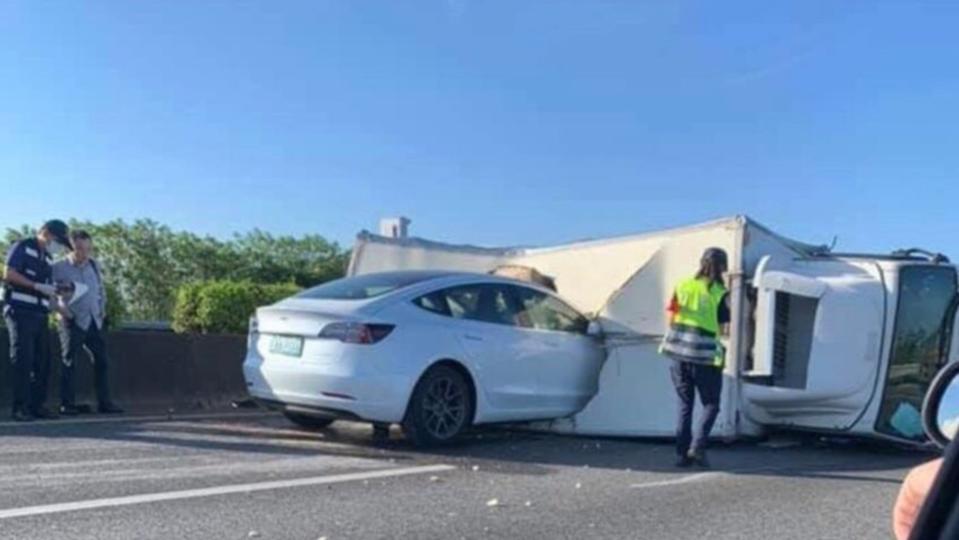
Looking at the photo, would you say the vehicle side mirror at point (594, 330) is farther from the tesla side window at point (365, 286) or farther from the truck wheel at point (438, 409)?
the tesla side window at point (365, 286)

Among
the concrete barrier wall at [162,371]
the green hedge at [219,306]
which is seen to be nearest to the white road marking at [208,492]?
the concrete barrier wall at [162,371]

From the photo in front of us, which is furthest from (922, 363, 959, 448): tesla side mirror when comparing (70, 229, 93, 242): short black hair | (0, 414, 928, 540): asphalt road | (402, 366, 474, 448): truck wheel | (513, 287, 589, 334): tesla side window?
(70, 229, 93, 242): short black hair

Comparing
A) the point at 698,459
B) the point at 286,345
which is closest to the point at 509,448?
the point at 698,459

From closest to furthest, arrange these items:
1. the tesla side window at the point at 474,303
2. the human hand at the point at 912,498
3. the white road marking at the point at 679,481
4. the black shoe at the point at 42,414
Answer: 1. the human hand at the point at 912,498
2. the white road marking at the point at 679,481
3. the tesla side window at the point at 474,303
4. the black shoe at the point at 42,414

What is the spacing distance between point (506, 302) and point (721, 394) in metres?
2.01

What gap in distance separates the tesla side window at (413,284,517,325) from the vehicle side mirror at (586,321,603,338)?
0.79 m

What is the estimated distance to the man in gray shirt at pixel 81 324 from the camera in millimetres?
9852

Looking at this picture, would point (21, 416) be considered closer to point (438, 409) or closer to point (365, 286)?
point (365, 286)

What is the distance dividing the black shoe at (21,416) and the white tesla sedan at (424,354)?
2.28 meters

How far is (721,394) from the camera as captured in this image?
8.61 metres

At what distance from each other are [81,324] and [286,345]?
2874 mm

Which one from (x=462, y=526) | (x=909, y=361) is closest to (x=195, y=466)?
(x=462, y=526)

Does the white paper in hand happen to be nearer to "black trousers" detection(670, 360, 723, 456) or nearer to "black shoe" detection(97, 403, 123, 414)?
"black shoe" detection(97, 403, 123, 414)

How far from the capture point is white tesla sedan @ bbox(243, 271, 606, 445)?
795 cm
